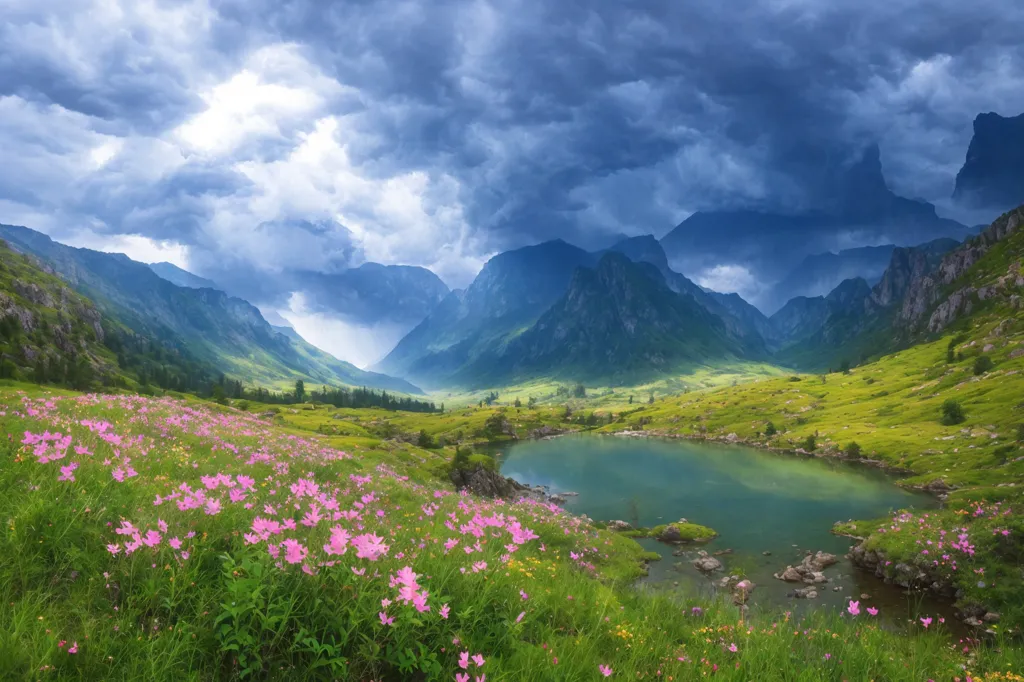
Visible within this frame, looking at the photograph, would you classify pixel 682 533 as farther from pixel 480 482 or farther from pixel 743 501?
pixel 743 501

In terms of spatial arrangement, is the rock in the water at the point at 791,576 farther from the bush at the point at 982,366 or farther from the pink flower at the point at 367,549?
the bush at the point at 982,366

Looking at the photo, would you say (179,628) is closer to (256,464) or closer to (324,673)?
(324,673)

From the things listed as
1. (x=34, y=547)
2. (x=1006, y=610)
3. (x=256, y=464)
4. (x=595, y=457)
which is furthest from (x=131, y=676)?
(x=595, y=457)

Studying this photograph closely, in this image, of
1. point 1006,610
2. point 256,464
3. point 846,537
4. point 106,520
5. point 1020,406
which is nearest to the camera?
point 106,520

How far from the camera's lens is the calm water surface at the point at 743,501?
105ft

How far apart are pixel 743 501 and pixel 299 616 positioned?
70851 mm

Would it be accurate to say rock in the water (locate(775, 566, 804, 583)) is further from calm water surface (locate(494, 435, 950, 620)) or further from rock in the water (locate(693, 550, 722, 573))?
rock in the water (locate(693, 550, 722, 573))

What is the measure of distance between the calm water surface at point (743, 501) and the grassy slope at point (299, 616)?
7.89 ft

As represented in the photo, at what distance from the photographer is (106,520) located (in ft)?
17.1

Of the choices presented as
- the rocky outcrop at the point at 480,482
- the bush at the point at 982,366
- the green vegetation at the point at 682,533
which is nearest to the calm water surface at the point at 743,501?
the green vegetation at the point at 682,533

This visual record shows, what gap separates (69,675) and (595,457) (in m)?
125

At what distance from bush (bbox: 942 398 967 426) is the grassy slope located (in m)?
122

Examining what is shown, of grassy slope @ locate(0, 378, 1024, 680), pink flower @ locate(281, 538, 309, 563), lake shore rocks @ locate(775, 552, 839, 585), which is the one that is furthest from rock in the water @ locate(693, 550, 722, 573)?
pink flower @ locate(281, 538, 309, 563)

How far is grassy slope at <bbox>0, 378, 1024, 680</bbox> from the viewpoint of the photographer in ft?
12.4
